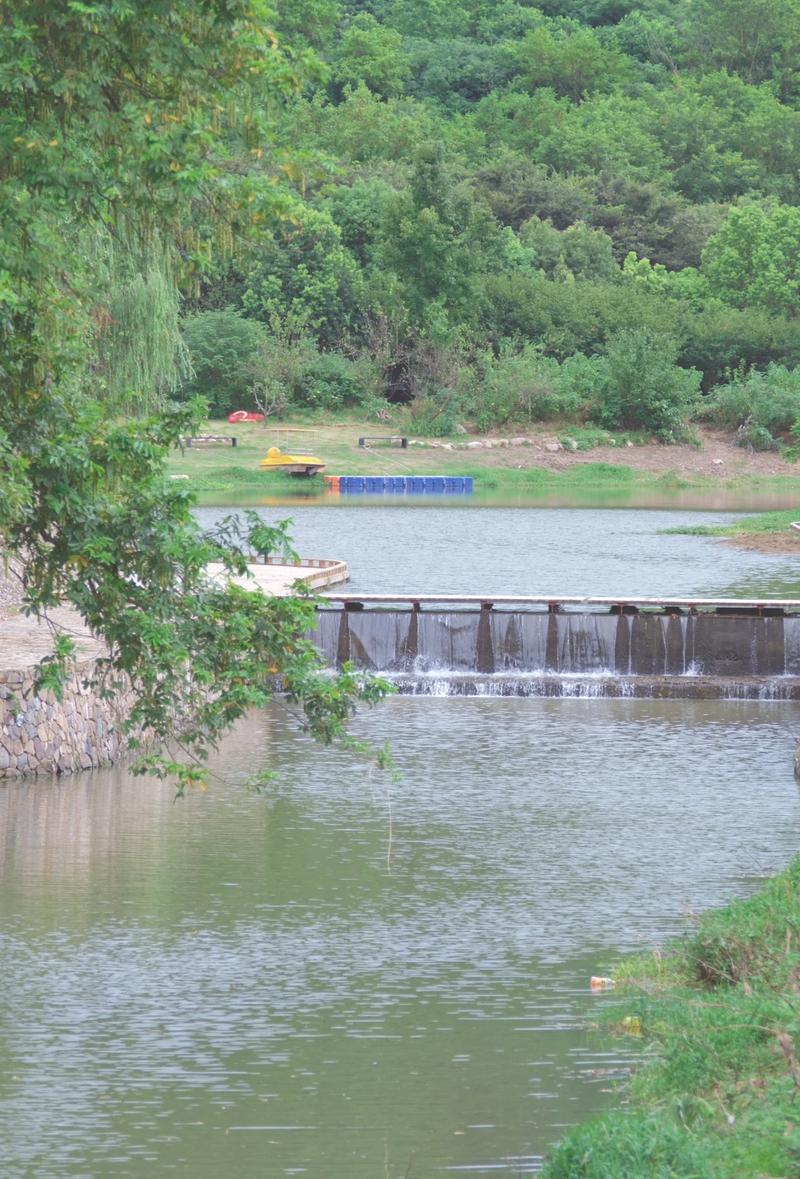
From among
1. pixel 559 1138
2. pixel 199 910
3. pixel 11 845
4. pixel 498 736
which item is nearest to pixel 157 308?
pixel 498 736

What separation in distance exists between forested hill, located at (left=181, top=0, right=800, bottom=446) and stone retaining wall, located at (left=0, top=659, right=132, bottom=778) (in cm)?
3377

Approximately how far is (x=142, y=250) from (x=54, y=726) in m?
9.11

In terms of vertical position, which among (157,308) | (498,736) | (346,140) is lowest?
(498,736)

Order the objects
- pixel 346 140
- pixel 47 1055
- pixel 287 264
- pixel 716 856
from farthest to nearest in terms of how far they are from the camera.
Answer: pixel 346 140
pixel 287 264
pixel 716 856
pixel 47 1055

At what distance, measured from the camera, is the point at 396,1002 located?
12.6 metres

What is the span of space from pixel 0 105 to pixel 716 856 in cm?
979

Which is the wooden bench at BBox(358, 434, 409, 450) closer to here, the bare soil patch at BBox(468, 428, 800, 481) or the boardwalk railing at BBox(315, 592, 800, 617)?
the bare soil patch at BBox(468, 428, 800, 481)

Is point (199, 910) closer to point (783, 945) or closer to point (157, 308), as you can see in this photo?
point (783, 945)

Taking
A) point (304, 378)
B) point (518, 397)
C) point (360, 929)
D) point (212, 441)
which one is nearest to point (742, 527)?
point (212, 441)

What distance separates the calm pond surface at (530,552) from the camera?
3547cm

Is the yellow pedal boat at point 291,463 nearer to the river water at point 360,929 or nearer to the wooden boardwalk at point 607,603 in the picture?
the wooden boardwalk at point 607,603

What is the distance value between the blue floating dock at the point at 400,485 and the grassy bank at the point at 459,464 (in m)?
0.76

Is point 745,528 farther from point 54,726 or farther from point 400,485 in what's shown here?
point 54,726

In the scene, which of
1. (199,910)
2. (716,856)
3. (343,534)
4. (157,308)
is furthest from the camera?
(343,534)
